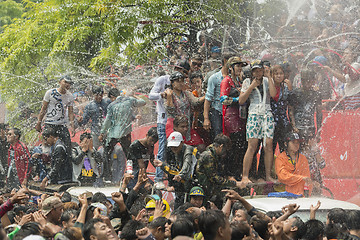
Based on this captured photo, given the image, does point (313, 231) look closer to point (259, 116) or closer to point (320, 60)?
point (259, 116)

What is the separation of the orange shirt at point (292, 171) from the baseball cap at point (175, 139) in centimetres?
144

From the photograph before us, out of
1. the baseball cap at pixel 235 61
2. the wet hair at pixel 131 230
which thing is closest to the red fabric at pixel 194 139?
the baseball cap at pixel 235 61

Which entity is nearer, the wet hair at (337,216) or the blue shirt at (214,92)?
the wet hair at (337,216)

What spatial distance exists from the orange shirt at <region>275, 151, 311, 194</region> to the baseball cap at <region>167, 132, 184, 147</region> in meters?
1.44

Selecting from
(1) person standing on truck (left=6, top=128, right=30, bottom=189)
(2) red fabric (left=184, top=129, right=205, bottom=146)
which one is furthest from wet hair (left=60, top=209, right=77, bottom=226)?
(1) person standing on truck (left=6, top=128, right=30, bottom=189)

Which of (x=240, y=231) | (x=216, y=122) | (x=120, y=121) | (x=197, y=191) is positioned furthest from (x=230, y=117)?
(x=240, y=231)

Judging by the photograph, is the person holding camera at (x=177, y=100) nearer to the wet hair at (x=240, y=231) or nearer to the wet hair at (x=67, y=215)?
the wet hair at (x=67, y=215)

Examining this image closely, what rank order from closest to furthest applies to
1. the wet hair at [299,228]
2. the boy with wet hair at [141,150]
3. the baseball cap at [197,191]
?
1. the wet hair at [299,228]
2. the baseball cap at [197,191]
3. the boy with wet hair at [141,150]

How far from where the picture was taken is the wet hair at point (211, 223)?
4.59 meters

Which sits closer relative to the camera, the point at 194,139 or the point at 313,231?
the point at 313,231

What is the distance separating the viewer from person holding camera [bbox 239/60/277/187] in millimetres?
8172

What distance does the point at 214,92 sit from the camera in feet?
28.4

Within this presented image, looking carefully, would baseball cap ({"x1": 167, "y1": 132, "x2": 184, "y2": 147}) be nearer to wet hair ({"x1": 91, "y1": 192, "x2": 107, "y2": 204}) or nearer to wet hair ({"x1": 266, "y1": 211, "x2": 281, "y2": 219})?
wet hair ({"x1": 91, "y1": 192, "x2": 107, "y2": 204})

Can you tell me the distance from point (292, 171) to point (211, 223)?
3737 millimetres
